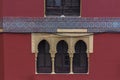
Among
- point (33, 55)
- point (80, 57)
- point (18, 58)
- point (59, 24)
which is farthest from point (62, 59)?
point (18, 58)

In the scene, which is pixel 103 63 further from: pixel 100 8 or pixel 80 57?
pixel 100 8

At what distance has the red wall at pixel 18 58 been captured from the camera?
676cm

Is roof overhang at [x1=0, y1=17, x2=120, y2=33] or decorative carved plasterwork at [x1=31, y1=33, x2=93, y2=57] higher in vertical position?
roof overhang at [x1=0, y1=17, x2=120, y2=33]

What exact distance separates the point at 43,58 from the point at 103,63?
1.04 metres

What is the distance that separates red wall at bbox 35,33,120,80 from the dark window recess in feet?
1.90

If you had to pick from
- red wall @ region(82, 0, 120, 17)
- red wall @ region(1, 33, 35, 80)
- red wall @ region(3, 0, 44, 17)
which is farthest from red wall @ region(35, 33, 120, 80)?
red wall @ region(3, 0, 44, 17)

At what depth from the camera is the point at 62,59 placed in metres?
6.89

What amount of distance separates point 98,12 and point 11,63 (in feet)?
5.66

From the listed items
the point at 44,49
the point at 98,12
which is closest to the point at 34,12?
the point at 44,49

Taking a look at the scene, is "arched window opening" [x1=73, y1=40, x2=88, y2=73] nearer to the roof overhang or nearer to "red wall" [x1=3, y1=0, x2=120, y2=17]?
the roof overhang

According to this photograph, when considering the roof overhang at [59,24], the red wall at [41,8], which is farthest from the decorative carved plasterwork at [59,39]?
the red wall at [41,8]

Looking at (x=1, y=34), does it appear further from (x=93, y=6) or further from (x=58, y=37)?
(x=93, y=6)

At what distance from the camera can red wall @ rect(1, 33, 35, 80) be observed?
266 inches

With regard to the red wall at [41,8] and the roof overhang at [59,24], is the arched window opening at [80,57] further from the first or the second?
the red wall at [41,8]
